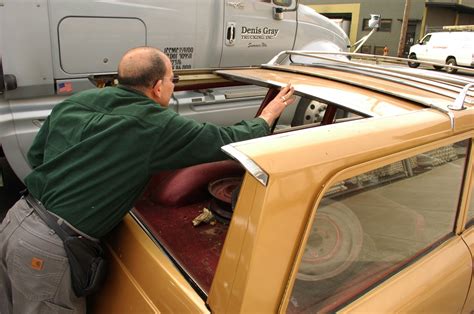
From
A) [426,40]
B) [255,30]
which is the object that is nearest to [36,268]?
[255,30]

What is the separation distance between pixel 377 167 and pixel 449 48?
23.2 m

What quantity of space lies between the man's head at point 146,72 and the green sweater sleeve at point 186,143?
0.23 metres

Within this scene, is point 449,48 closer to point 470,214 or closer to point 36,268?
point 470,214

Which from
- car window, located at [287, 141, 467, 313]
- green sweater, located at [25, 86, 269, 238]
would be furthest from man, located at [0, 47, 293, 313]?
car window, located at [287, 141, 467, 313]

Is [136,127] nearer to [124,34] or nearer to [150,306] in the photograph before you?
[150,306]

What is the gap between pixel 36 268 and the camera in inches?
67.1

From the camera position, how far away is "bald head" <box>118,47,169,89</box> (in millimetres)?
1838

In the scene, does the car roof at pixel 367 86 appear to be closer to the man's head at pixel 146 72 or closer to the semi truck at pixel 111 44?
the man's head at pixel 146 72

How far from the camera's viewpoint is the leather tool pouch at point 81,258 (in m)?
1.71

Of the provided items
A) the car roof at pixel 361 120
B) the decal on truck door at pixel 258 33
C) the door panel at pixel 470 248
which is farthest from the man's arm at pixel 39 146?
the decal on truck door at pixel 258 33

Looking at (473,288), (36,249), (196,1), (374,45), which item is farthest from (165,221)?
(374,45)

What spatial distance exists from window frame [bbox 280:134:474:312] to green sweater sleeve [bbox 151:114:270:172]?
0.66m

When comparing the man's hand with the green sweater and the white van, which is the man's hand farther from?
the white van

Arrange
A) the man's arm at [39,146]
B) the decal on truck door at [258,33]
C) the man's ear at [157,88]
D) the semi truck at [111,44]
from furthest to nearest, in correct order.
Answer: the decal on truck door at [258,33]
the semi truck at [111,44]
the man's arm at [39,146]
the man's ear at [157,88]
